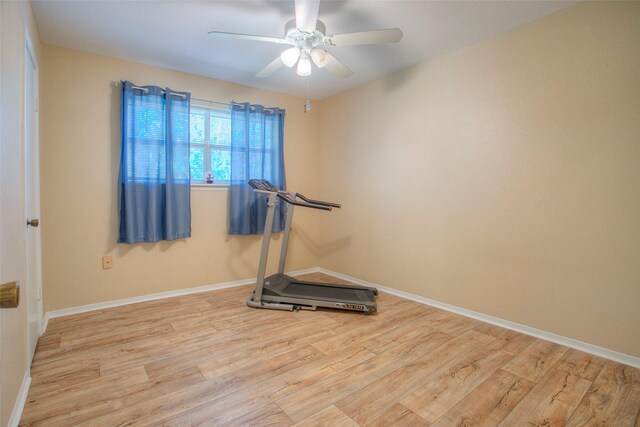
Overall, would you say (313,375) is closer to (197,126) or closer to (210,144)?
(210,144)

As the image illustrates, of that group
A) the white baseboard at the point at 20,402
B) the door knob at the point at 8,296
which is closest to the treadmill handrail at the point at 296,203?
the white baseboard at the point at 20,402

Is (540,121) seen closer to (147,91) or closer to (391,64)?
(391,64)

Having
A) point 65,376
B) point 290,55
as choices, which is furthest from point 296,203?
point 65,376

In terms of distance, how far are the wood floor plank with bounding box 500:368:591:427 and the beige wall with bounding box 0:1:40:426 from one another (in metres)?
2.23

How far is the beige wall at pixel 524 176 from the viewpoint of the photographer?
2.03m

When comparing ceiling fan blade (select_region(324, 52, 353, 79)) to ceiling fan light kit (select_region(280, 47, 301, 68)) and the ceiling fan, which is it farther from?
ceiling fan light kit (select_region(280, 47, 301, 68))

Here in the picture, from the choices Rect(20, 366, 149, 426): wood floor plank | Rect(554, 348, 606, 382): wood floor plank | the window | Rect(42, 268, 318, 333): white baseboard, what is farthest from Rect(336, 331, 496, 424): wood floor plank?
the window

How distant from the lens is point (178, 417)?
1502 millimetres

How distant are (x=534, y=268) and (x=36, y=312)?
371 cm

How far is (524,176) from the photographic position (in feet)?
7.94

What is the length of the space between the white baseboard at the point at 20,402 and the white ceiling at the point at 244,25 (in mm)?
2359

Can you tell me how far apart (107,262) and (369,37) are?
2.96 m

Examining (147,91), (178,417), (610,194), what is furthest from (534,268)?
(147,91)

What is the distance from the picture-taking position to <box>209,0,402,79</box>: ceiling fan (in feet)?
6.05
